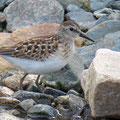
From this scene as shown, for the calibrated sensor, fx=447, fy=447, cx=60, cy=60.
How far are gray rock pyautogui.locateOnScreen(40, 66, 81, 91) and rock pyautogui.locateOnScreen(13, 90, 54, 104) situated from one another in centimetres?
59

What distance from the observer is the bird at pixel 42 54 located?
8.70 metres

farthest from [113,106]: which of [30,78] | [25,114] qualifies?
[30,78]

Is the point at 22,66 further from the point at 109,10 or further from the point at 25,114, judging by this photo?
the point at 109,10

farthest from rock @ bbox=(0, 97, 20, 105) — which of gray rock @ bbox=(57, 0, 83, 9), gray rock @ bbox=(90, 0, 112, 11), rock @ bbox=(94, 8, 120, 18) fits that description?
gray rock @ bbox=(57, 0, 83, 9)

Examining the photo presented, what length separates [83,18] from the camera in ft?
43.4

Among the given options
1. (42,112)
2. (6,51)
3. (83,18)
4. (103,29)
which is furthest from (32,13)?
(42,112)

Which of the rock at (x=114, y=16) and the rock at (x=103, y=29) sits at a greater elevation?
the rock at (x=103, y=29)

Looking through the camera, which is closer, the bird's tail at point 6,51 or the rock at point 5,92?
the bird's tail at point 6,51

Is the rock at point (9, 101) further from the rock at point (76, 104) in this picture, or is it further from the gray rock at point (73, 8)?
the gray rock at point (73, 8)

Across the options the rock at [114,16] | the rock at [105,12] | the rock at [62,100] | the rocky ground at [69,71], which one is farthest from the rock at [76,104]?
the rock at [105,12]

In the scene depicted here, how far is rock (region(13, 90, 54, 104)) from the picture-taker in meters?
8.95

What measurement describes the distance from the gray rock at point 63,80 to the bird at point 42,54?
68 centimetres

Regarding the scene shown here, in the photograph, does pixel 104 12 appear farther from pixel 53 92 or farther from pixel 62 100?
pixel 62 100

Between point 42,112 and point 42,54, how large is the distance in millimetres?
1196
